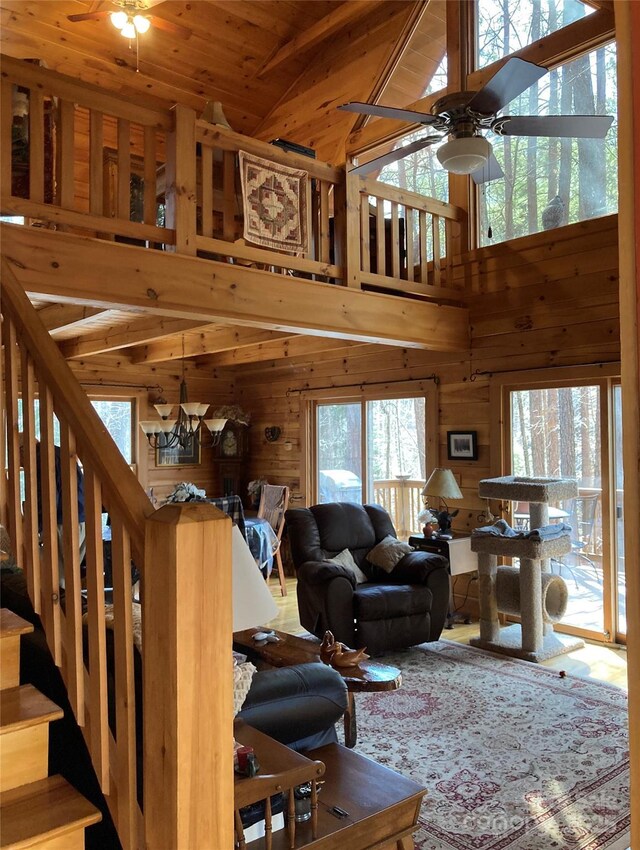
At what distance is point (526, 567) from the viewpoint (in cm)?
459

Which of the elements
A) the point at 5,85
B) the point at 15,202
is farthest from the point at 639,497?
the point at 5,85

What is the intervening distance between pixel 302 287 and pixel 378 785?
305 cm

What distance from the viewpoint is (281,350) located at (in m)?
7.14

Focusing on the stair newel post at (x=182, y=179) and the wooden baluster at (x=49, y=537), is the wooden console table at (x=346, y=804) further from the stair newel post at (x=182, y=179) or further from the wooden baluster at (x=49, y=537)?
the stair newel post at (x=182, y=179)

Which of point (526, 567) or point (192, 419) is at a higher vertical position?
point (192, 419)

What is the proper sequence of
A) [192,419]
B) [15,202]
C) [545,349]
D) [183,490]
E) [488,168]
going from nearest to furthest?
[15,202] → [488,168] → [545,349] → [183,490] → [192,419]

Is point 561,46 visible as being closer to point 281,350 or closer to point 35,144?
point 281,350

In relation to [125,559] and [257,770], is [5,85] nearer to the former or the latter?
[125,559]

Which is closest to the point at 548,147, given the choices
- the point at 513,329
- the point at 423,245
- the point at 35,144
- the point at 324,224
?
the point at 423,245

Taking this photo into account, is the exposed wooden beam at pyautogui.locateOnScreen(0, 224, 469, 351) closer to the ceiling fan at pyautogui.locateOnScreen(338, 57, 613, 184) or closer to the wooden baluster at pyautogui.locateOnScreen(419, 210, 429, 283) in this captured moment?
the wooden baluster at pyautogui.locateOnScreen(419, 210, 429, 283)

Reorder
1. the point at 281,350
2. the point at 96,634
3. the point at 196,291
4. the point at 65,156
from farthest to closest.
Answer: the point at 281,350 → the point at 196,291 → the point at 65,156 → the point at 96,634

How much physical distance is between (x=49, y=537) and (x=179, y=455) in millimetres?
6692

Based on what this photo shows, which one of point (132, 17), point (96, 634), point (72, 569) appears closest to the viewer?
point (96, 634)

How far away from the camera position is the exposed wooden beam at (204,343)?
5.71 metres
